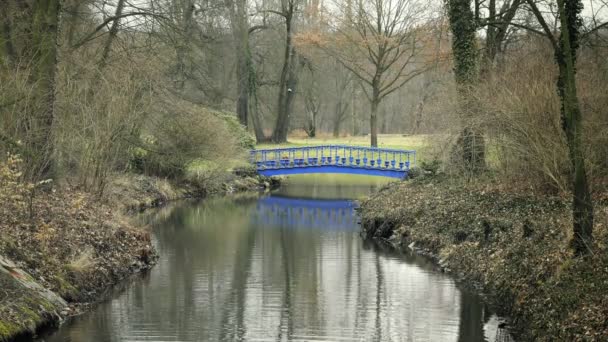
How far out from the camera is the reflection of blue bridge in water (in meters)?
26.1

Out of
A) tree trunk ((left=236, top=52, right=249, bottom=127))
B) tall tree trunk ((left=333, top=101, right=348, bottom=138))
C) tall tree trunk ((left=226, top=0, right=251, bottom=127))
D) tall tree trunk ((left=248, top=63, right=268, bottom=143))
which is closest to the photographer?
tall tree trunk ((left=226, top=0, right=251, bottom=127))

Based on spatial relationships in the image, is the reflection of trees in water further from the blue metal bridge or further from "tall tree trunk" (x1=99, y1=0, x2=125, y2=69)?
the blue metal bridge

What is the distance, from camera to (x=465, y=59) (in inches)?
842

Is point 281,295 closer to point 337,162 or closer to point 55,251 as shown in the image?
point 55,251

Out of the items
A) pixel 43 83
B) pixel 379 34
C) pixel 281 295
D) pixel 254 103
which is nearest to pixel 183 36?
pixel 43 83

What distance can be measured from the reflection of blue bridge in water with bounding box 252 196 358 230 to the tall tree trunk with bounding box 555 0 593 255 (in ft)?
46.9

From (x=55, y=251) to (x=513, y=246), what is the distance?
8300 millimetres

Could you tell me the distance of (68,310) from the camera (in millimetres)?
12484

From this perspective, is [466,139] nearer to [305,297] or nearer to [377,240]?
[377,240]

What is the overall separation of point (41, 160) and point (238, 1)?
27.3m

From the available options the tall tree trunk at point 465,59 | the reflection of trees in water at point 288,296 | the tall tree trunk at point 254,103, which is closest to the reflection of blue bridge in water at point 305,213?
the reflection of trees in water at point 288,296

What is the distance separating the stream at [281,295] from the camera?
1195 centimetres

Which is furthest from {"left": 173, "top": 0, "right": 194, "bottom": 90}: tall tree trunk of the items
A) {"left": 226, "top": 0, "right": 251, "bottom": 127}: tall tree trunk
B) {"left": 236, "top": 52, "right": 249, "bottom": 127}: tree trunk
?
{"left": 236, "top": 52, "right": 249, "bottom": 127}: tree trunk

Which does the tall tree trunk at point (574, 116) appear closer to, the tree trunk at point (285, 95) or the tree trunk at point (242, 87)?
the tree trunk at point (242, 87)
